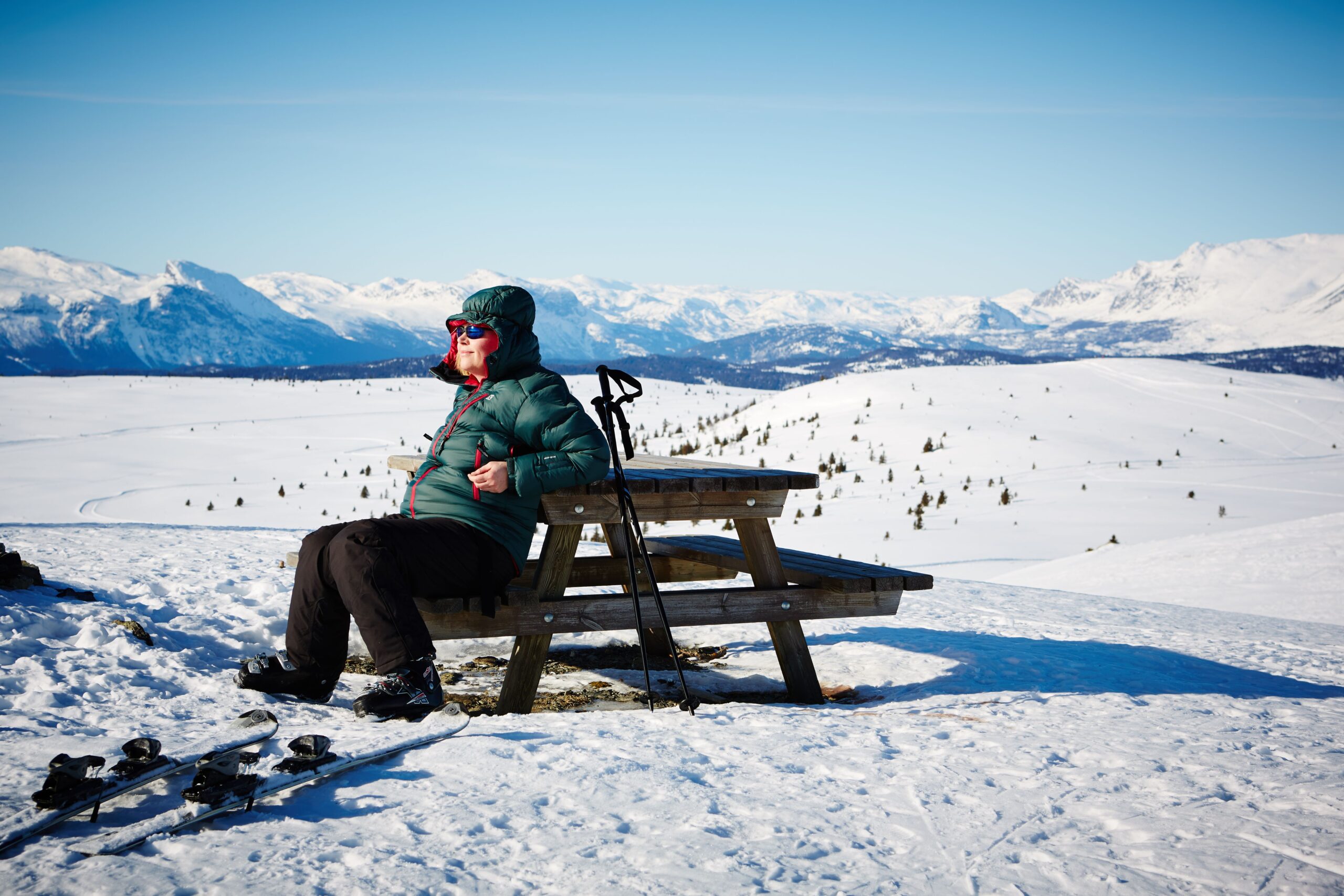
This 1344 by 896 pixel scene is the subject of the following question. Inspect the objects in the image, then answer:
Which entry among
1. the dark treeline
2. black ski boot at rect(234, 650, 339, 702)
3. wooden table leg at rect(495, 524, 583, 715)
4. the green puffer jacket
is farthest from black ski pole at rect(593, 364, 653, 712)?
the dark treeline

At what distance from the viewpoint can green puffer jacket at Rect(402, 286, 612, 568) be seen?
12.7 ft

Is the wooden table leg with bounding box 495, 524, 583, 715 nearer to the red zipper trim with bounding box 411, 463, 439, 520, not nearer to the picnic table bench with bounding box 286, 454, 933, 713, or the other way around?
the picnic table bench with bounding box 286, 454, 933, 713

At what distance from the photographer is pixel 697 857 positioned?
2.57 meters

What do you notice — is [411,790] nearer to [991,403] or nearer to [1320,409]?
[991,403]

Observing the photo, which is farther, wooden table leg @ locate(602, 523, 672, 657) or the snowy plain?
wooden table leg @ locate(602, 523, 672, 657)

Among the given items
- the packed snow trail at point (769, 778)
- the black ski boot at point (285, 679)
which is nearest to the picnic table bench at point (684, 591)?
the packed snow trail at point (769, 778)

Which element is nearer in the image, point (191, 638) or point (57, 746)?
point (57, 746)

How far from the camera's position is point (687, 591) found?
4.57 metres

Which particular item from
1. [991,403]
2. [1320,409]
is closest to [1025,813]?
[991,403]

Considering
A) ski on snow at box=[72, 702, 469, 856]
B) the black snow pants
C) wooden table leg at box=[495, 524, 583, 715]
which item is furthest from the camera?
wooden table leg at box=[495, 524, 583, 715]

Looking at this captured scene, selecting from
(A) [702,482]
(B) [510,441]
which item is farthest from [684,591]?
(B) [510,441]

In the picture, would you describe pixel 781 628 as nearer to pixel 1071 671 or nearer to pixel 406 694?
pixel 1071 671

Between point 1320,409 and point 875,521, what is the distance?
51.0 feet

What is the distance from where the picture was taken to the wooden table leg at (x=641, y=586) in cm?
530
